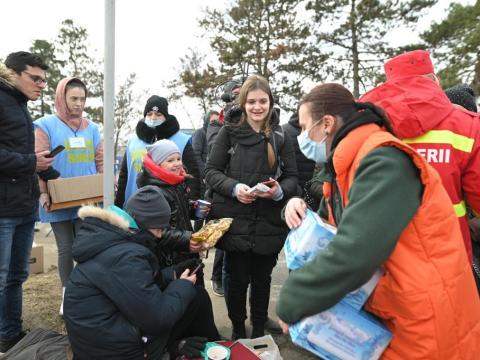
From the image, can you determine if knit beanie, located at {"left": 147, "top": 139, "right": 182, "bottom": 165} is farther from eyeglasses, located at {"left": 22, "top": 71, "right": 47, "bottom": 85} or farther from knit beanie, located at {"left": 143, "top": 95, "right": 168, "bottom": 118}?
eyeglasses, located at {"left": 22, "top": 71, "right": 47, "bottom": 85}

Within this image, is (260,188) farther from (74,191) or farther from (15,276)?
(15,276)

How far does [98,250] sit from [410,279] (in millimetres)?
1420

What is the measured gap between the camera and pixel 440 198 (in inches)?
47.3

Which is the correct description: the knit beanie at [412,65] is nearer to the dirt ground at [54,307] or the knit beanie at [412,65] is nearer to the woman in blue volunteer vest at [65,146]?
the dirt ground at [54,307]

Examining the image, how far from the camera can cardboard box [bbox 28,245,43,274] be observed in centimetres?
445

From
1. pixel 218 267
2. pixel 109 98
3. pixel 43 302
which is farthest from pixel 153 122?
pixel 43 302

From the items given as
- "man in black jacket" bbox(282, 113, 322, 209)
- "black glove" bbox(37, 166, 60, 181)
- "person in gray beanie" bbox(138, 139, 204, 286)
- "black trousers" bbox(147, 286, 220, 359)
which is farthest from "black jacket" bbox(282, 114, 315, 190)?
"black glove" bbox(37, 166, 60, 181)

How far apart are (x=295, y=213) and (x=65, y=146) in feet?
7.87

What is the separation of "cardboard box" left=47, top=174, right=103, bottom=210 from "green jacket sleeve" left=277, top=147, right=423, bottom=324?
2.38 m

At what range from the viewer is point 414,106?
172cm

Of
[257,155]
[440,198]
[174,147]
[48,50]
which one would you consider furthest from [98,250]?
[48,50]

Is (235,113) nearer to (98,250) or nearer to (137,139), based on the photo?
(137,139)

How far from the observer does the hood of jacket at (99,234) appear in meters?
1.88

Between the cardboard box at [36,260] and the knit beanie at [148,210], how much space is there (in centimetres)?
294
